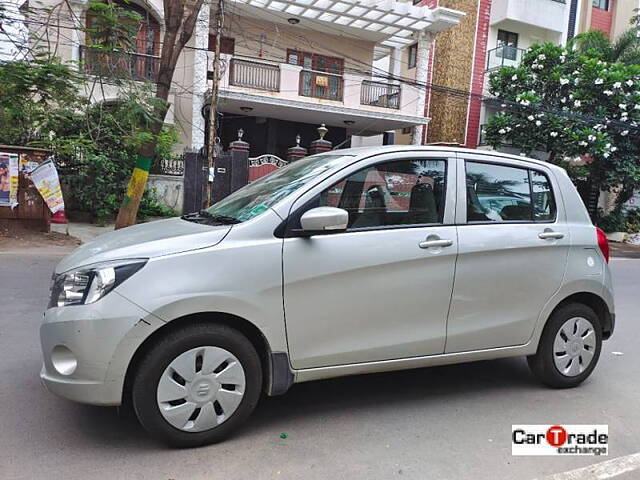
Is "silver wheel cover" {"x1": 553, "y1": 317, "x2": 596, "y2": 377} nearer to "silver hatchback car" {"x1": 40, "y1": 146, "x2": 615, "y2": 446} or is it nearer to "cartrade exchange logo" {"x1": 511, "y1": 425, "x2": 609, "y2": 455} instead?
"silver hatchback car" {"x1": 40, "y1": 146, "x2": 615, "y2": 446}

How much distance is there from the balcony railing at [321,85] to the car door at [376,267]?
14646 mm

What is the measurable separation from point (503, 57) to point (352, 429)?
23486mm

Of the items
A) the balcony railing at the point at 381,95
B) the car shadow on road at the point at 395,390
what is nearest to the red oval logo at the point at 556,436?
the car shadow on road at the point at 395,390

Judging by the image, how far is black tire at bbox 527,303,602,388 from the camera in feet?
13.2

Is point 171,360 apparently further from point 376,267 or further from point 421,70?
point 421,70

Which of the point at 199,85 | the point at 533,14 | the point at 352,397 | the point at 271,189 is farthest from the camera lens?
the point at 533,14

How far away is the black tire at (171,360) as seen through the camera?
9.28 feet

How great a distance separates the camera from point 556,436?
3.39 m

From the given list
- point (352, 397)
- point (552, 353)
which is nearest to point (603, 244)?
point (552, 353)

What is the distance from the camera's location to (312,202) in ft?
10.7

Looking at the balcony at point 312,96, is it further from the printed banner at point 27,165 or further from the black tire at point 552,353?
the black tire at point 552,353

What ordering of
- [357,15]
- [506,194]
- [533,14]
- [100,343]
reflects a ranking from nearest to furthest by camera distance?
[100,343] → [506,194] → [357,15] → [533,14]

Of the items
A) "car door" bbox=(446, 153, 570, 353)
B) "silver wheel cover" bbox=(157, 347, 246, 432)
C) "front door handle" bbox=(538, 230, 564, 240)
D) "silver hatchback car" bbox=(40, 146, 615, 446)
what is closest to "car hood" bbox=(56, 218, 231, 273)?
"silver hatchback car" bbox=(40, 146, 615, 446)

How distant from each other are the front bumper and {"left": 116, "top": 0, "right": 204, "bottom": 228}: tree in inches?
301
